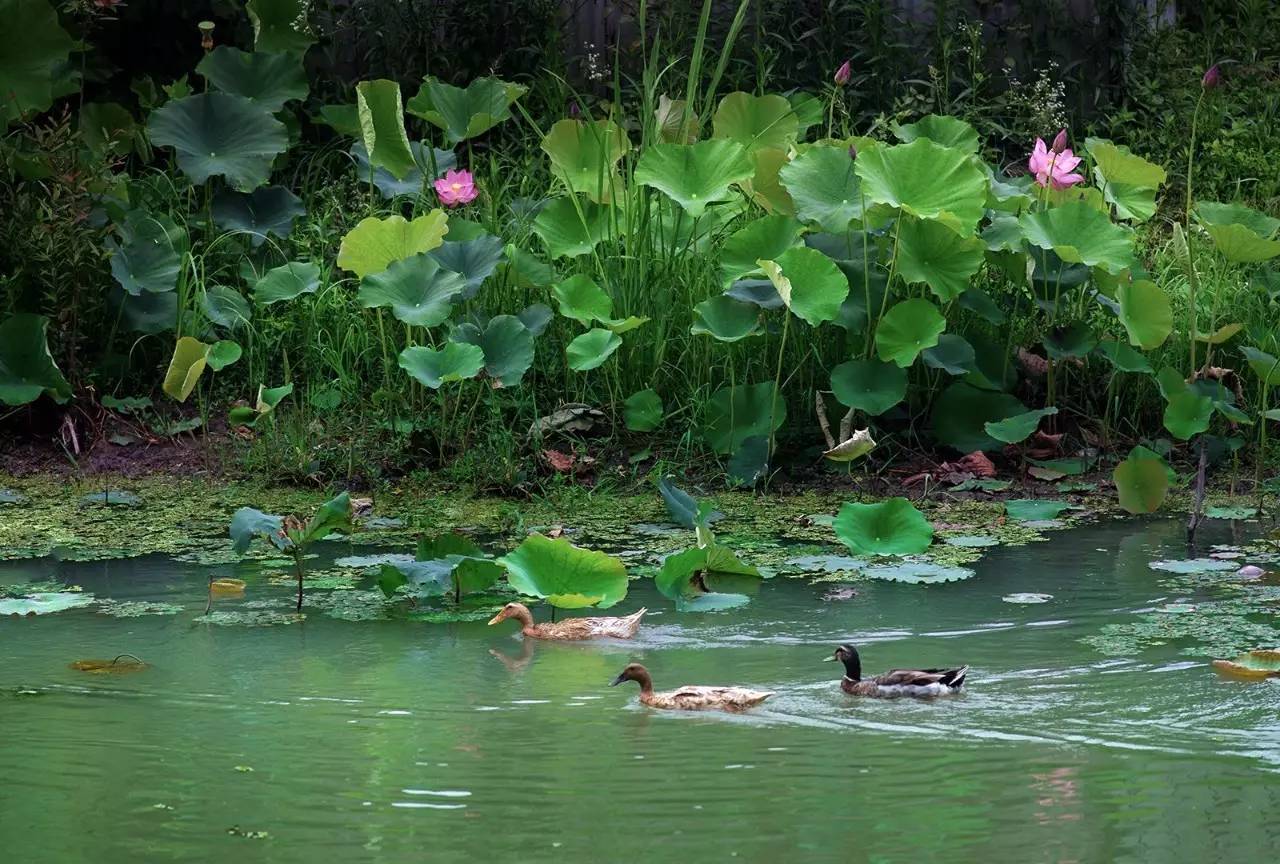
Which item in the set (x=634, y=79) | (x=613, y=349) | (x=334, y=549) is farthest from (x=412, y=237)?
(x=634, y=79)

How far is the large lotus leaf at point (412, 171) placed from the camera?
6.13 m

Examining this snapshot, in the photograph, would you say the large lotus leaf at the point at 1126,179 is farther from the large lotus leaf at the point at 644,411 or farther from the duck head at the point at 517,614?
the duck head at the point at 517,614

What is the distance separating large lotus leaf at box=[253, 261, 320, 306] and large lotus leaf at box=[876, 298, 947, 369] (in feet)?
6.56

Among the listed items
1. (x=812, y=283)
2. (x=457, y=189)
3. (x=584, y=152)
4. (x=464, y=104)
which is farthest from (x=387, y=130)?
(x=812, y=283)

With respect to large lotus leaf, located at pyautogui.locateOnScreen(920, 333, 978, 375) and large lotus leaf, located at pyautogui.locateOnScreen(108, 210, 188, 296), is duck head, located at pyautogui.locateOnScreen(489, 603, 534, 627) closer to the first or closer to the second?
large lotus leaf, located at pyautogui.locateOnScreen(920, 333, 978, 375)

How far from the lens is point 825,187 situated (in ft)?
17.5

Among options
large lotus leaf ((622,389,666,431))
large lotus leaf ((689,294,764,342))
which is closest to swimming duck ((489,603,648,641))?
large lotus leaf ((689,294,764,342))

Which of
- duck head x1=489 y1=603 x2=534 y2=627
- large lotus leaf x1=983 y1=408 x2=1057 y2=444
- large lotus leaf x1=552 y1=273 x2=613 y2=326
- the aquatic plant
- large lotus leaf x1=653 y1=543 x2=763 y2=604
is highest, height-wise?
large lotus leaf x1=552 y1=273 x2=613 y2=326

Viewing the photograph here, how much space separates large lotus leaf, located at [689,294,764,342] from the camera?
17.3ft

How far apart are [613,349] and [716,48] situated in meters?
2.99

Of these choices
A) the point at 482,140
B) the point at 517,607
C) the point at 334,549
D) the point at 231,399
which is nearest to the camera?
the point at 517,607

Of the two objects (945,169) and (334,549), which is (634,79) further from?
(334,549)

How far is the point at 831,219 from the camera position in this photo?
529 cm

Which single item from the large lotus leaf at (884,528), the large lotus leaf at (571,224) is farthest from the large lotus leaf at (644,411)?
the large lotus leaf at (884,528)
